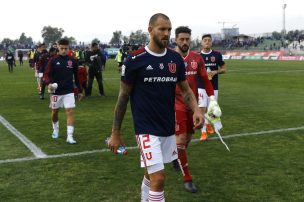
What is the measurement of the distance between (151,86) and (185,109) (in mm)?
2050

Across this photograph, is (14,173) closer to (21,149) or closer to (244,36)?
(21,149)

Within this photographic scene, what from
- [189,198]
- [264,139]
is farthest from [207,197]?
[264,139]

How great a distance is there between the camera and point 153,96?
4379 millimetres

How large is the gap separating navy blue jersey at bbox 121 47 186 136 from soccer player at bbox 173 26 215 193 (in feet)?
5.37

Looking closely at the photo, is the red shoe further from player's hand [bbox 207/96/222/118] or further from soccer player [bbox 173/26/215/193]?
soccer player [bbox 173/26/215/193]

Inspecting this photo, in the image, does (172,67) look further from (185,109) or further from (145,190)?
(185,109)

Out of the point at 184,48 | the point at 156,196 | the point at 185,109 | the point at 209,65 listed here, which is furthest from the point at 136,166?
the point at 209,65

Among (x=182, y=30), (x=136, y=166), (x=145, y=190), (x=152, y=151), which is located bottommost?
(x=136, y=166)

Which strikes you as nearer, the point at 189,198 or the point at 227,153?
the point at 189,198

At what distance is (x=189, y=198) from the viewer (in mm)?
5656

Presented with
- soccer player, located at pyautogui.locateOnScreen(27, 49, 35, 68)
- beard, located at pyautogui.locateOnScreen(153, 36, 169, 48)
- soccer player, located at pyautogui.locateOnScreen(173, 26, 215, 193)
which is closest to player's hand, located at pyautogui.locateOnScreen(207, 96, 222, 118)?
soccer player, located at pyautogui.locateOnScreen(173, 26, 215, 193)

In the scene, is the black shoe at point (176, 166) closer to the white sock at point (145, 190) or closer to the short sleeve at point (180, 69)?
the white sock at point (145, 190)

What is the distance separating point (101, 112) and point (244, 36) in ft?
240

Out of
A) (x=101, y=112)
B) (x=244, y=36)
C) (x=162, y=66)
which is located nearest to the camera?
(x=162, y=66)
